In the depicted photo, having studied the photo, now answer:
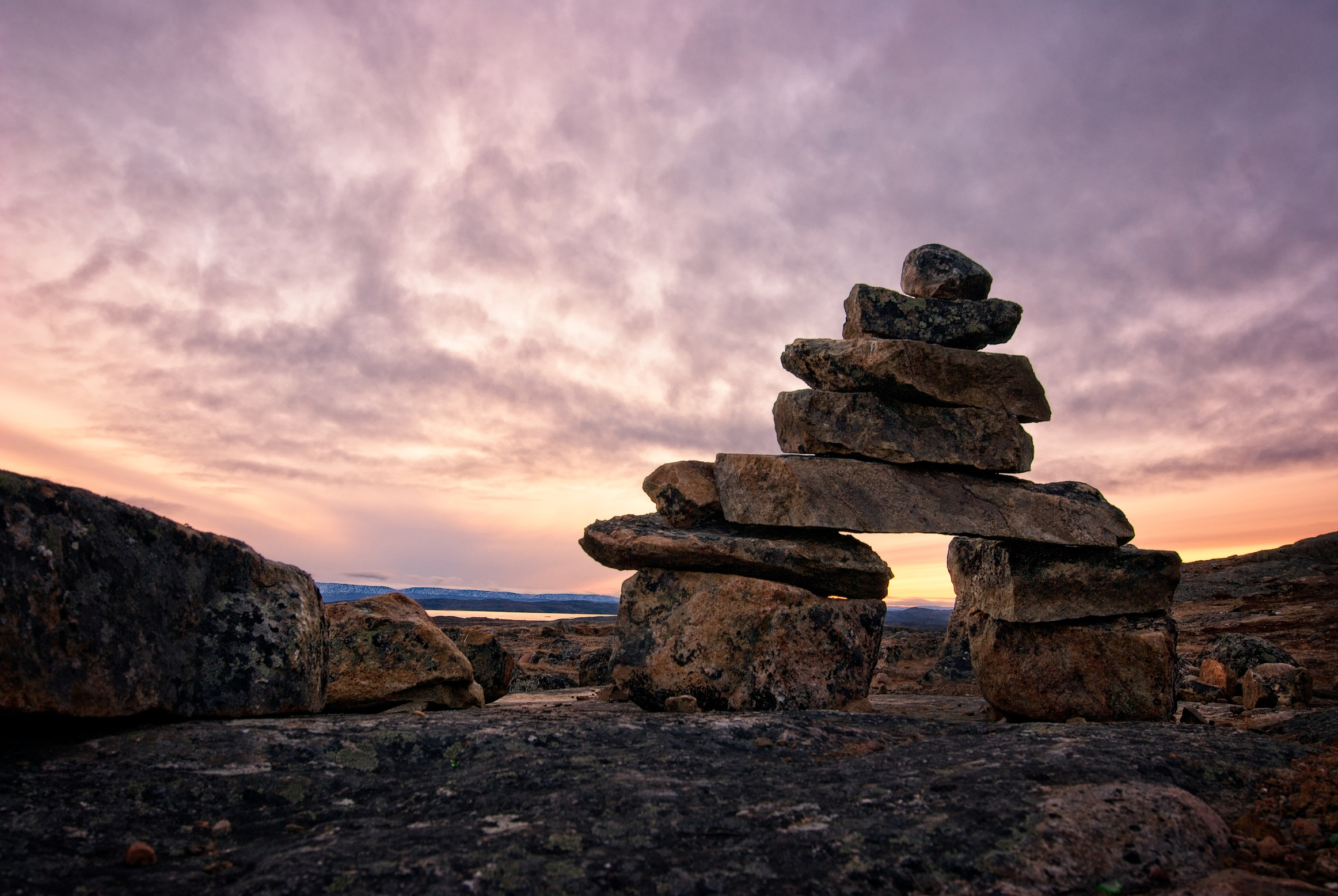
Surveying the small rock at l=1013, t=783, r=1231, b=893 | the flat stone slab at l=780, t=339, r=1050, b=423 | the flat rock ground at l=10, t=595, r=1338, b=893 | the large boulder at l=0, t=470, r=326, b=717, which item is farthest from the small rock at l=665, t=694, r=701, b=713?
the small rock at l=1013, t=783, r=1231, b=893

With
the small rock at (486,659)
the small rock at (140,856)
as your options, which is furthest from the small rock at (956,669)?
the small rock at (140,856)

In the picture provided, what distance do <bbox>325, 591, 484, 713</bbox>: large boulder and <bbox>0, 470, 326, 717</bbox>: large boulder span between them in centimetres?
178

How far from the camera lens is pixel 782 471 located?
9.15m

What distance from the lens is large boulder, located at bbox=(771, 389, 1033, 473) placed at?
9453 mm

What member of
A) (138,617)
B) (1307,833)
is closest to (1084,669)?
(1307,833)

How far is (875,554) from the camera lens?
9.52 metres

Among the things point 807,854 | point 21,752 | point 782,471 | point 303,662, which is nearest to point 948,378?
point 782,471

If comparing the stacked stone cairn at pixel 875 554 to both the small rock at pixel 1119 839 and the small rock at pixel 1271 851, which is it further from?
the small rock at pixel 1271 851

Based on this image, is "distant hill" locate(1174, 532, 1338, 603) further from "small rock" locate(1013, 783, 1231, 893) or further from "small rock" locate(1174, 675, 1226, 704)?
"small rock" locate(1013, 783, 1231, 893)

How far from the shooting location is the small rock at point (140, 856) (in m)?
3.36

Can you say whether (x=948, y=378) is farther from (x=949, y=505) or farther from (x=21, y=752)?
(x=21, y=752)

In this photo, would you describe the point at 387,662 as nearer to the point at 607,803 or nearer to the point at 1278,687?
the point at 607,803

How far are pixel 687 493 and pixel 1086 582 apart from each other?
5156mm

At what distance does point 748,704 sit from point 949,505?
3.53 meters
